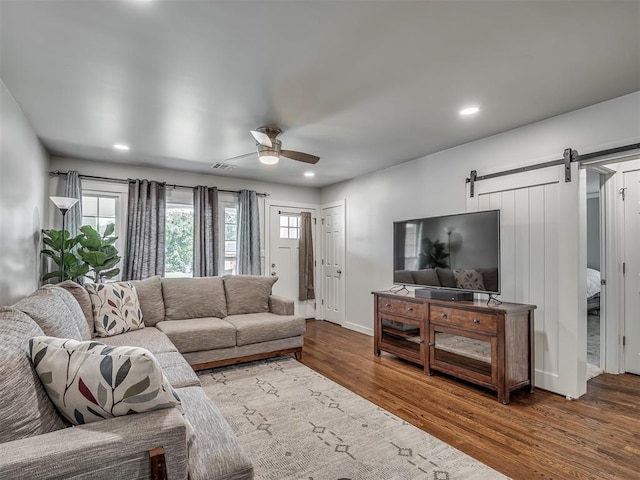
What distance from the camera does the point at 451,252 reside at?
11.8 ft

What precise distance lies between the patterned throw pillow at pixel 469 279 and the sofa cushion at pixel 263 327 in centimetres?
181

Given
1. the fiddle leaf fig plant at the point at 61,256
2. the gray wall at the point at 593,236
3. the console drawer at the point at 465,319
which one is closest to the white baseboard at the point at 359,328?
the console drawer at the point at 465,319

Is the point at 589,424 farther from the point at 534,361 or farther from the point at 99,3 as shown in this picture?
the point at 99,3

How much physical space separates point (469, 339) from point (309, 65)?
8.89ft

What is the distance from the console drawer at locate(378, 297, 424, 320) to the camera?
3.71 metres

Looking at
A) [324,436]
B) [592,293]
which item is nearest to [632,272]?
[592,293]

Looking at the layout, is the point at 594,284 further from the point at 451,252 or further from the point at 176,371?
the point at 176,371

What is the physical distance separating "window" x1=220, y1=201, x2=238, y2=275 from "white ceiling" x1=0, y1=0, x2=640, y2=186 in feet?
6.61

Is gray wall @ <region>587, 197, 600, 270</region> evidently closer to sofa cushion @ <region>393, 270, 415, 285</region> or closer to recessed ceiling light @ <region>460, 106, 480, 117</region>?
sofa cushion @ <region>393, 270, 415, 285</region>

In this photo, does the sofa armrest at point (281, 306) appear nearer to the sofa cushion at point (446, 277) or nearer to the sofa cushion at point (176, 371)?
the sofa cushion at point (176, 371)

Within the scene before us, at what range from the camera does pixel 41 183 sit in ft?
12.8

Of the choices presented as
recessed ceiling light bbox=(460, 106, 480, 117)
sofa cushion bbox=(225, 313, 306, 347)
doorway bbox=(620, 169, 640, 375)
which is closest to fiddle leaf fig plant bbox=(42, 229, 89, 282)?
sofa cushion bbox=(225, 313, 306, 347)

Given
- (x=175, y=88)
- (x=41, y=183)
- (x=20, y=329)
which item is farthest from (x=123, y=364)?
(x=41, y=183)

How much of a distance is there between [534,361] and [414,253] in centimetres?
155
